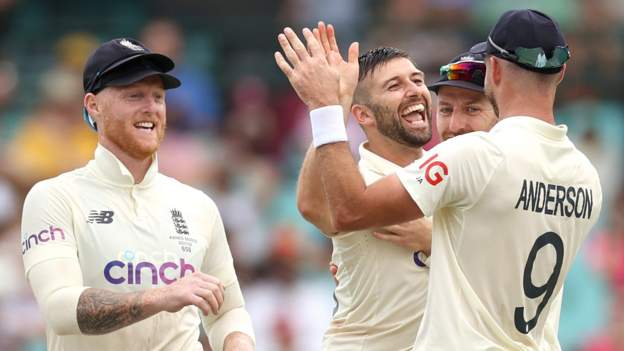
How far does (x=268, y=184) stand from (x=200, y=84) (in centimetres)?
186

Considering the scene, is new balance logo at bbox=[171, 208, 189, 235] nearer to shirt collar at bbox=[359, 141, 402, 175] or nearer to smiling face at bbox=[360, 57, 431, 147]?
shirt collar at bbox=[359, 141, 402, 175]

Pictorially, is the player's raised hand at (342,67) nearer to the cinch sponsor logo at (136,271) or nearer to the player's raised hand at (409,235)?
the player's raised hand at (409,235)

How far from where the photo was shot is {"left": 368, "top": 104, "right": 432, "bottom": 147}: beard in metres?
7.84

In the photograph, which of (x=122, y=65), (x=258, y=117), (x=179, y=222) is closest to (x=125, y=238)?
(x=179, y=222)

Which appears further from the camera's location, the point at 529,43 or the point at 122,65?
the point at 122,65

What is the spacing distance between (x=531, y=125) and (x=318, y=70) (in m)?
1.11

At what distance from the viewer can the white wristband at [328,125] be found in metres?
6.81

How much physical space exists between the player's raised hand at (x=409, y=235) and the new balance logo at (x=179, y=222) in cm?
110

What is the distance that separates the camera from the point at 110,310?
7008 mm

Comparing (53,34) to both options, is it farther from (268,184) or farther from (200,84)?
(268,184)

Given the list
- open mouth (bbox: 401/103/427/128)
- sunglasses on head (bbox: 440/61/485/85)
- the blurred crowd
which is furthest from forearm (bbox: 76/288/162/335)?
the blurred crowd

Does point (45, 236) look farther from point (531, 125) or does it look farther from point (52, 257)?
point (531, 125)

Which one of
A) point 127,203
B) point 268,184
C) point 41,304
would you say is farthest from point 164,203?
point 268,184

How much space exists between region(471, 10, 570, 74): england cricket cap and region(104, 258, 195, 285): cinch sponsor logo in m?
2.11
